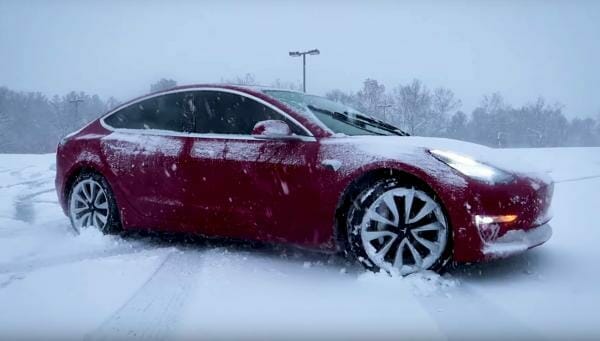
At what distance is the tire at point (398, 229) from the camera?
305 centimetres

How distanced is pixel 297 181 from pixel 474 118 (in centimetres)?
9920

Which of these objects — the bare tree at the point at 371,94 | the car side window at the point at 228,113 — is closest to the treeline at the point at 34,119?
the bare tree at the point at 371,94

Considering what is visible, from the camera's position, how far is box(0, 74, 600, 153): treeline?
70.9 meters

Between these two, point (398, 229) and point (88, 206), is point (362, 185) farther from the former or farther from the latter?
point (88, 206)

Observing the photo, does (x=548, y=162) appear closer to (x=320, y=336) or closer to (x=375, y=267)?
(x=375, y=267)

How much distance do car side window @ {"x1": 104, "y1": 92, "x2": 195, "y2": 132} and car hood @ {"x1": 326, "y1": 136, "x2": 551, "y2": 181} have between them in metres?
1.50

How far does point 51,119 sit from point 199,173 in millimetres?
94877

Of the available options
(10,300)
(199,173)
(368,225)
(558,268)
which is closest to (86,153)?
(199,173)

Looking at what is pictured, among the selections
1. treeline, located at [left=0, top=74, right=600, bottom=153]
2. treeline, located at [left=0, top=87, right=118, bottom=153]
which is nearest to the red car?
treeline, located at [left=0, top=74, right=600, bottom=153]

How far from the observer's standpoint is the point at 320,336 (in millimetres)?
2365

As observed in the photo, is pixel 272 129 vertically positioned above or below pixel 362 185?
above

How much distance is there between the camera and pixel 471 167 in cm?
304

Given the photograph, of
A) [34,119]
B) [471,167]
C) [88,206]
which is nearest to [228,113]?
[88,206]

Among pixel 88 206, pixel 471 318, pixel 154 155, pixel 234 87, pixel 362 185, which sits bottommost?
pixel 471 318
